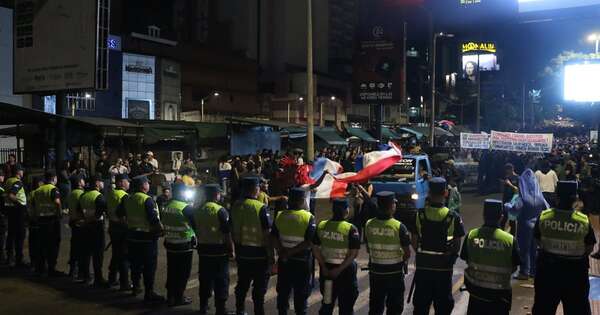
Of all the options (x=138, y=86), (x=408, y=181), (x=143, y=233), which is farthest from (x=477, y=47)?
(x=143, y=233)

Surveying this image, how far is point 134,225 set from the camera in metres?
8.47

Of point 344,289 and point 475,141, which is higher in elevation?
point 475,141

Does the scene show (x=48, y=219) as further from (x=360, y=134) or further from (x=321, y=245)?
(x=360, y=134)

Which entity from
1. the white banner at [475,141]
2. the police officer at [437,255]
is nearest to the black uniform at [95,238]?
the police officer at [437,255]

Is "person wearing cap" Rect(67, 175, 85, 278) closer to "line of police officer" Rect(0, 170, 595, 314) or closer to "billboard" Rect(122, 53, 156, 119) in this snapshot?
"line of police officer" Rect(0, 170, 595, 314)

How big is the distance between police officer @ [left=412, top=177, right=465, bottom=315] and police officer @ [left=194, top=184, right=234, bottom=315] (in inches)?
99.3

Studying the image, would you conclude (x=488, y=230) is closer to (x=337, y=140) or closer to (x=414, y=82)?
(x=337, y=140)

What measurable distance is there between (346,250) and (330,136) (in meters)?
22.2

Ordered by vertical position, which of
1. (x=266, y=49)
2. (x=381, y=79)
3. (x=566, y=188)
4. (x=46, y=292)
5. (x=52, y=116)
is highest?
(x=266, y=49)

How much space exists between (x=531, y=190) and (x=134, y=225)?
6.14 metres

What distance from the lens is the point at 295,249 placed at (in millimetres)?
6906

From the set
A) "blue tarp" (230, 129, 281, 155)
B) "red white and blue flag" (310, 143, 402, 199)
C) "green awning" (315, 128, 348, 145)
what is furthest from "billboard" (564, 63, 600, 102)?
"red white and blue flag" (310, 143, 402, 199)

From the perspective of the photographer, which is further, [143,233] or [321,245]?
[143,233]

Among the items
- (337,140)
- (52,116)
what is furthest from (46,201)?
(337,140)
